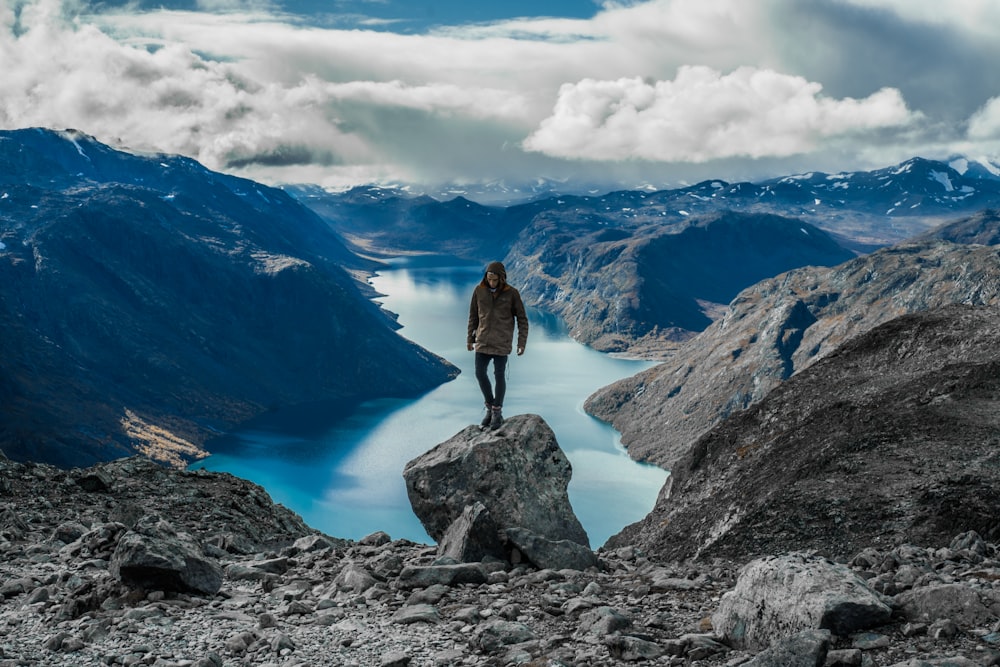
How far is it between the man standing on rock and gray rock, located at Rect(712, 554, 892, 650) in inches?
497

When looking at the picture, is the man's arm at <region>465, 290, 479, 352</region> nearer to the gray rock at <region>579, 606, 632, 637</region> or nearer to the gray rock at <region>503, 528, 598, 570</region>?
the gray rock at <region>503, 528, 598, 570</region>

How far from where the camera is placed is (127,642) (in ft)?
52.3

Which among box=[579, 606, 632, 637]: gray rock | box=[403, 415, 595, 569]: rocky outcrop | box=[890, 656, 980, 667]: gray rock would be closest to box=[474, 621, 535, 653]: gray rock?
box=[579, 606, 632, 637]: gray rock

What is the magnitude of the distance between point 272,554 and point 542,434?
893 cm

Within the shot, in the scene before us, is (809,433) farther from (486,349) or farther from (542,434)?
(486,349)

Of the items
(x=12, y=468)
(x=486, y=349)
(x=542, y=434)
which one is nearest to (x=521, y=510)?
(x=542, y=434)

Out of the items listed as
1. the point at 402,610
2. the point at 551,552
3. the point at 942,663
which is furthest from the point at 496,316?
the point at 942,663

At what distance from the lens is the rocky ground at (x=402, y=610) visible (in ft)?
45.6

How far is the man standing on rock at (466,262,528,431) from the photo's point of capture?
26469 millimetres

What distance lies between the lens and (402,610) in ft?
57.8

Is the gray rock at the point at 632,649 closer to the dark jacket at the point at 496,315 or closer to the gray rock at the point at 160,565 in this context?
the gray rock at the point at 160,565

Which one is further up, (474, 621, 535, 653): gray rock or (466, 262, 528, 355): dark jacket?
(466, 262, 528, 355): dark jacket

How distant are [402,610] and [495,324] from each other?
1102cm

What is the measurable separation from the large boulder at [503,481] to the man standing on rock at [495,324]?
116 cm
